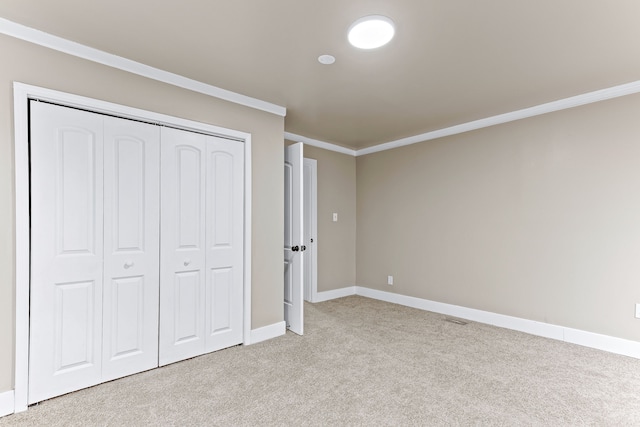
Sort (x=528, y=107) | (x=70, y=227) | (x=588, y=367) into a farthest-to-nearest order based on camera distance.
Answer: (x=528, y=107) → (x=588, y=367) → (x=70, y=227)

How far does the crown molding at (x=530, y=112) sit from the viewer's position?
303cm

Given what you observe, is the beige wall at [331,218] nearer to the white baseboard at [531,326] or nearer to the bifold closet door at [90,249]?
the white baseboard at [531,326]

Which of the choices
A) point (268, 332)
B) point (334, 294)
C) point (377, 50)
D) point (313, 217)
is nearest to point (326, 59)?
point (377, 50)

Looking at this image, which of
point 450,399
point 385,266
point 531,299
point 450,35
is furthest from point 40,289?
point 531,299

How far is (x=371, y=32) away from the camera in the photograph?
2.15 m

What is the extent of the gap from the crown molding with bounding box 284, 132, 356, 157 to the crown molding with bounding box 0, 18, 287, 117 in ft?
3.76

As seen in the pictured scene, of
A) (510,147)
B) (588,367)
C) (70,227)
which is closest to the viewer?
(70,227)

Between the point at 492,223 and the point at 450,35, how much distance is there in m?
2.50

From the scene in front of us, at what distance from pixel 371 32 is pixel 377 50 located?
0.26 meters

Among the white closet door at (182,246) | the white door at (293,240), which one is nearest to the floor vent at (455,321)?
the white door at (293,240)

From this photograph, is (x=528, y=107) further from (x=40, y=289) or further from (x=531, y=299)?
(x=40, y=289)

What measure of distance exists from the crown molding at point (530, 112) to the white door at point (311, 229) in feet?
4.07

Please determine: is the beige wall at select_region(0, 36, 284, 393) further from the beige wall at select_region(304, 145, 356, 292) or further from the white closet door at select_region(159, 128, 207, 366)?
the beige wall at select_region(304, 145, 356, 292)

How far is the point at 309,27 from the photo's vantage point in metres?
2.12
